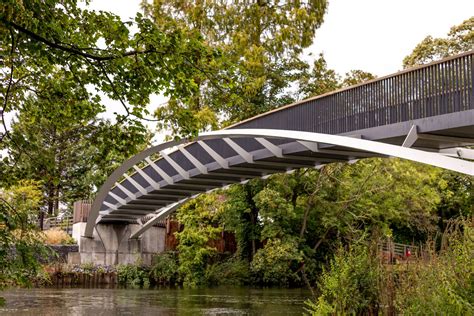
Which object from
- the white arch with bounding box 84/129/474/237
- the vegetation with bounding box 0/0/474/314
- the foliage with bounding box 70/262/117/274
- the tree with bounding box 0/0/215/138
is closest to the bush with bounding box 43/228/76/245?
the vegetation with bounding box 0/0/474/314

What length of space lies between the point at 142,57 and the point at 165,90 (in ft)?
2.24

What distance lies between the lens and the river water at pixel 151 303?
1589 cm

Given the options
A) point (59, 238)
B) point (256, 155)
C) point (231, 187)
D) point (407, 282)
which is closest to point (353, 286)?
point (407, 282)

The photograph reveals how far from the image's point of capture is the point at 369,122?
13188mm

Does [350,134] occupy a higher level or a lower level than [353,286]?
higher

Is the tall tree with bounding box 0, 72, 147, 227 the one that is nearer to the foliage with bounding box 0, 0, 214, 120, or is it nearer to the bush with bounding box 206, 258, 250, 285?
the foliage with bounding box 0, 0, 214, 120

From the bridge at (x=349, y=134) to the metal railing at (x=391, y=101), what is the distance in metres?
0.02

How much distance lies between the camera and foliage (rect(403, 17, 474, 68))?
29.7 meters

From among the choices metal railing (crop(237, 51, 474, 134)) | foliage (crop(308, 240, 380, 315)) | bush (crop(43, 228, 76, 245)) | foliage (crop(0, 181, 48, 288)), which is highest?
metal railing (crop(237, 51, 474, 134))

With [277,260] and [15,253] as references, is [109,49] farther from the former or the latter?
[277,260]

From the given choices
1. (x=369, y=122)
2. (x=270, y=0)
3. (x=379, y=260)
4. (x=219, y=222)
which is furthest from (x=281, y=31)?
(x=379, y=260)

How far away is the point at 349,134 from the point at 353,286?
4153mm

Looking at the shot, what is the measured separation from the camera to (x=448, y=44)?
98.2 feet

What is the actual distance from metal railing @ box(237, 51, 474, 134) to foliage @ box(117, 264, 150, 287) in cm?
1547
